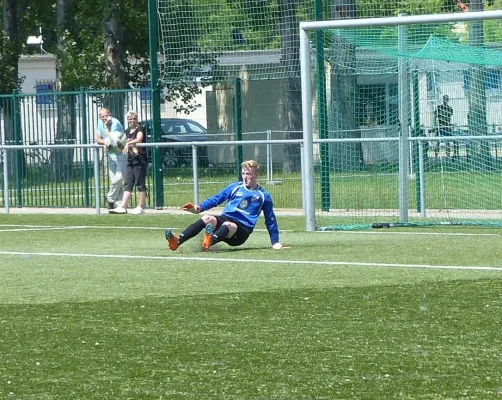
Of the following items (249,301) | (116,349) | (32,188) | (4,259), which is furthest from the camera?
(32,188)

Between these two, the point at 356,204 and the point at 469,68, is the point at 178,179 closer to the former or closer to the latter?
the point at 356,204

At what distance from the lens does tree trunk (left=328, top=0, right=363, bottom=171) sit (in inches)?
753

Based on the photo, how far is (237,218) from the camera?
14.3m

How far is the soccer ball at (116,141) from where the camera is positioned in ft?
72.2

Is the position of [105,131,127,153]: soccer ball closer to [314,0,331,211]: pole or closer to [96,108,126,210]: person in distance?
[96,108,126,210]: person in distance

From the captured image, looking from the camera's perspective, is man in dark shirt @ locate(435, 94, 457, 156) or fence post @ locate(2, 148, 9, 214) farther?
fence post @ locate(2, 148, 9, 214)

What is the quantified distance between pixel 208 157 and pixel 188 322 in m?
13.5

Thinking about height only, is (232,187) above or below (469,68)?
below

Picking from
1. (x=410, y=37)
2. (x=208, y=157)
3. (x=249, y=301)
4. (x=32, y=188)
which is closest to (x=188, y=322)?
(x=249, y=301)

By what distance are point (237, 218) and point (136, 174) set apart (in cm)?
788

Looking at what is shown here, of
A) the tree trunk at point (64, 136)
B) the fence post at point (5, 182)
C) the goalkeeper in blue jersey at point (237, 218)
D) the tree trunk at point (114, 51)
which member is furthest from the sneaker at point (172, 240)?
the tree trunk at point (114, 51)

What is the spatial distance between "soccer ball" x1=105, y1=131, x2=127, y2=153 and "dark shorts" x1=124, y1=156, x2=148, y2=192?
253mm

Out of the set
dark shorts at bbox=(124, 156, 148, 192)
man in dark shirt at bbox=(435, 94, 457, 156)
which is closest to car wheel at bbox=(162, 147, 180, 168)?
dark shorts at bbox=(124, 156, 148, 192)

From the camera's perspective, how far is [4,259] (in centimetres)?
1409
